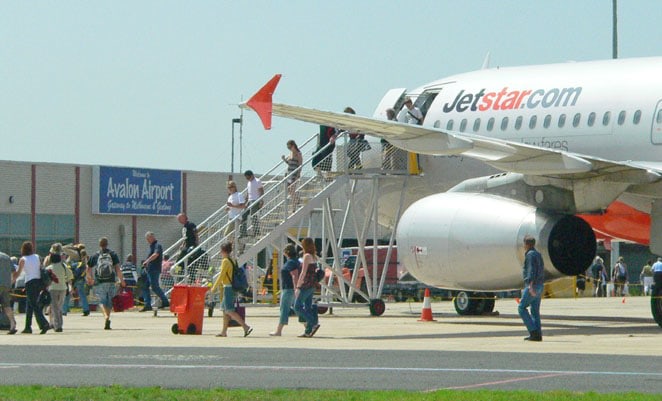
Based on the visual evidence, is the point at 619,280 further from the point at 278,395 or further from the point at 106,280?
the point at 278,395

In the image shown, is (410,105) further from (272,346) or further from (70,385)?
(70,385)

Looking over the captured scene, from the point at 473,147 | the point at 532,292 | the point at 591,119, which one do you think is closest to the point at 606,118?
the point at 591,119

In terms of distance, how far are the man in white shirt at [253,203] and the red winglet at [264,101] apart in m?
9.45

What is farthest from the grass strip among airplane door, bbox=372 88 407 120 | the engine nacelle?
airplane door, bbox=372 88 407 120

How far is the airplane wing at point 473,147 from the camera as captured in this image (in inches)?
930

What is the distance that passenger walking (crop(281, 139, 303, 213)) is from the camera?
32531 mm

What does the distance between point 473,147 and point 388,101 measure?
29.8ft

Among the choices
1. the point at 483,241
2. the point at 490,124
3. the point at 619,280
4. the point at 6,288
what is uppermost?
the point at 490,124

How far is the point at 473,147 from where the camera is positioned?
24.1m

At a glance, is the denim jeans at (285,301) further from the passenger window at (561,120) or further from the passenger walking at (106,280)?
the passenger window at (561,120)

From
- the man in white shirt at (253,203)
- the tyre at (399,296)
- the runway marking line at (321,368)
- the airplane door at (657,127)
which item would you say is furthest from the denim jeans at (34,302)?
the tyre at (399,296)

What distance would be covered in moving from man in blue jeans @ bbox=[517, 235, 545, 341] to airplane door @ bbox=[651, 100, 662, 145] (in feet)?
12.0

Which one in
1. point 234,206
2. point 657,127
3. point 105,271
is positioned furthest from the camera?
point 234,206

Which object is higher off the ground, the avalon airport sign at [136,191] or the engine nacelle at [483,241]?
the avalon airport sign at [136,191]
